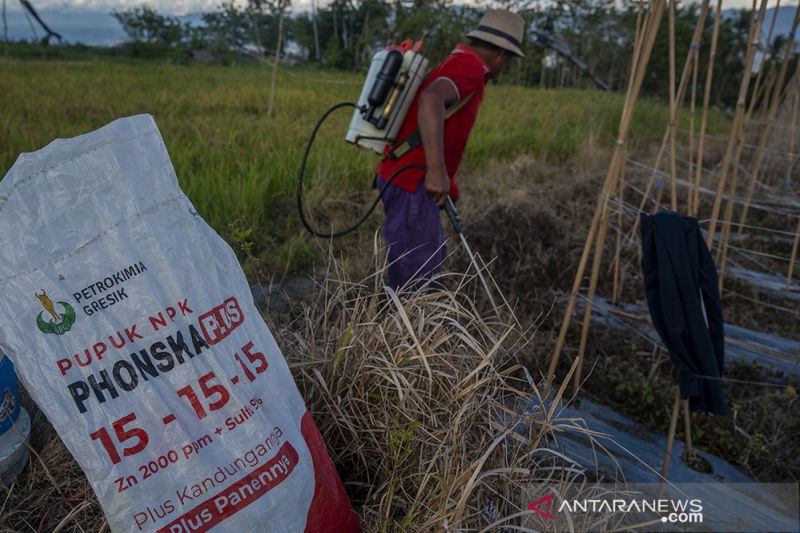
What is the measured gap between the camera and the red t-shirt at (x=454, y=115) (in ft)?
6.42

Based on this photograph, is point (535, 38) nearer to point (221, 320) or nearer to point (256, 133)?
point (256, 133)

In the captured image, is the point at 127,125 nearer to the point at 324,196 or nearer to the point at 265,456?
the point at 265,456

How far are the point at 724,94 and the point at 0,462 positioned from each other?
2587 cm

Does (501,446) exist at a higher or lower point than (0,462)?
higher

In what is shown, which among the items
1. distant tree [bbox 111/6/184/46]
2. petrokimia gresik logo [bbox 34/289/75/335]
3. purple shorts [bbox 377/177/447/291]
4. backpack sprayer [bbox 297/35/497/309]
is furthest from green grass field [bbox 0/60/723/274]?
distant tree [bbox 111/6/184/46]

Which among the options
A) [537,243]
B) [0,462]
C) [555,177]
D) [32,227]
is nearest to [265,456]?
[32,227]

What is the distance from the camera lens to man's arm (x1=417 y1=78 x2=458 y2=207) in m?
1.89

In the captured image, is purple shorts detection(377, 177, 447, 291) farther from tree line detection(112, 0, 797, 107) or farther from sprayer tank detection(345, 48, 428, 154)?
tree line detection(112, 0, 797, 107)

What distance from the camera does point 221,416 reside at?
0.92 metres

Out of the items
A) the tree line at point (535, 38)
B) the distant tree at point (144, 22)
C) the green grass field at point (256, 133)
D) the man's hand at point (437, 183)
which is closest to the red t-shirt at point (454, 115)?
the man's hand at point (437, 183)

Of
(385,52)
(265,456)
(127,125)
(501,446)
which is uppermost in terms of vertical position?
(385,52)

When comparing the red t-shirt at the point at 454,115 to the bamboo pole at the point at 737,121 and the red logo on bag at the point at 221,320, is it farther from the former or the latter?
the red logo on bag at the point at 221,320

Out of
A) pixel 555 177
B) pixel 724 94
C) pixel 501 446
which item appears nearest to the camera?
pixel 501 446

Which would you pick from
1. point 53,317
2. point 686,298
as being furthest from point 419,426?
point 686,298
